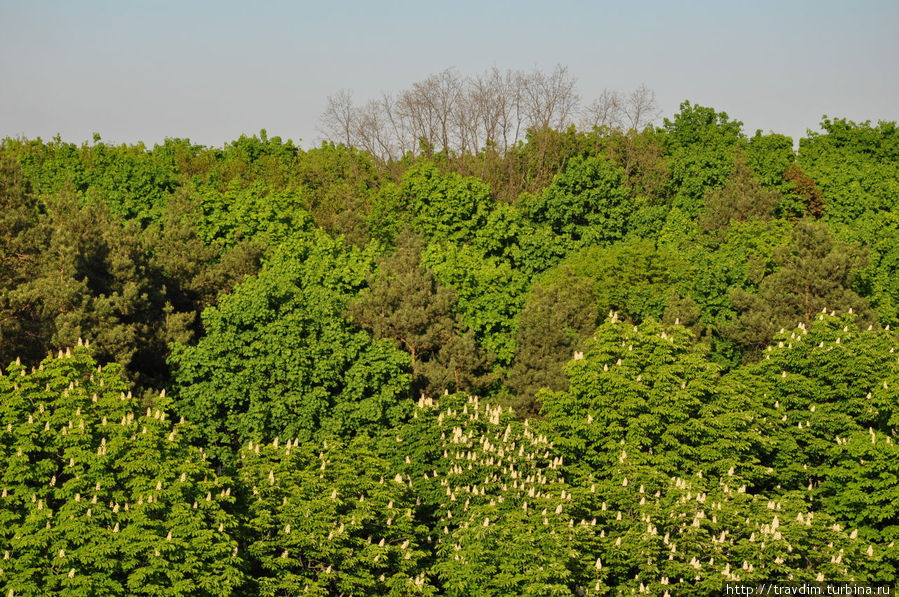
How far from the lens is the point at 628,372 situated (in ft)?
157

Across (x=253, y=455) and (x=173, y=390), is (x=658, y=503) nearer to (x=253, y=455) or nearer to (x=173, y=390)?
(x=253, y=455)

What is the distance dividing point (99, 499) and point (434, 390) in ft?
79.8

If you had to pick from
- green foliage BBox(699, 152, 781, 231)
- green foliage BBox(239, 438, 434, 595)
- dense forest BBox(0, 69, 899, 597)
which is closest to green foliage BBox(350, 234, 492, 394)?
dense forest BBox(0, 69, 899, 597)

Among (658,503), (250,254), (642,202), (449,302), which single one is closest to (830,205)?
(642,202)

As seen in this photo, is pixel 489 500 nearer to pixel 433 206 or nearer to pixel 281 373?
pixel 281 373

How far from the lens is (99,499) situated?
1453 inches

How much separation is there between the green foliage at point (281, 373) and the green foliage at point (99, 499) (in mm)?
9027

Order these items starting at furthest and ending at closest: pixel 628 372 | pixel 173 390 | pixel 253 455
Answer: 1. pixel 173 390
2. pixel 628 372
3. pixel 253 455

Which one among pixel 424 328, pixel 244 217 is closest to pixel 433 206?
pixel 244 217

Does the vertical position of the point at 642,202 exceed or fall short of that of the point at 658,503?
it exceeds it

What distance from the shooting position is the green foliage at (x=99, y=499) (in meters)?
34.2

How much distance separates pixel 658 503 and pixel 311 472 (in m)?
12.9

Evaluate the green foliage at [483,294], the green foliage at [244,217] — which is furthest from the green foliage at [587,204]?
the green foliage at [244,217]

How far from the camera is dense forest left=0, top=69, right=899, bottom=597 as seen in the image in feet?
123
